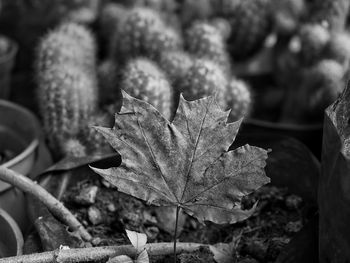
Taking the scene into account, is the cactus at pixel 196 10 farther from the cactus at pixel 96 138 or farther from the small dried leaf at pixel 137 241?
the small dried leaf at pixel 137 241

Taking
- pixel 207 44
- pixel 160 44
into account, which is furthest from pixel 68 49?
pixel 207 44

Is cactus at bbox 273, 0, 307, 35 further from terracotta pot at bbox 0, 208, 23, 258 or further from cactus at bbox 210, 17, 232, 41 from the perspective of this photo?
→ terracotta pot at bbox 0, 208, 23, 258

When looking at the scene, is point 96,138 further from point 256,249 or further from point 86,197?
point 256,249

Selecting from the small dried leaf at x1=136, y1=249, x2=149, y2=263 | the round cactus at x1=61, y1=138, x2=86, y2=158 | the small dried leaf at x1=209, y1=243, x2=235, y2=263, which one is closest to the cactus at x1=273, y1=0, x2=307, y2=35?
the round cactus at x1=61, y1=138, x2=86, y2=158

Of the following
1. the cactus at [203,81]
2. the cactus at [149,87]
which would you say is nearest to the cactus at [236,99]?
the cactus at [203,81]

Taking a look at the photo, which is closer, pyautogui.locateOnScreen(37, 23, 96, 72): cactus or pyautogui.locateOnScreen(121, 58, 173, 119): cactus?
pyautogui.locateOnScreen(121, 58, 173, 119): cactus

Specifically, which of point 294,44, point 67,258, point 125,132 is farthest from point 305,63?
point 67,258

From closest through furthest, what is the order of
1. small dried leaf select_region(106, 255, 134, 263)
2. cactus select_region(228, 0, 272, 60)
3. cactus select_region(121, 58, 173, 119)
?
small dried leaf select_region(106, 255, 134, 263) < cactus select_region(121, 58, 173, 119) < cactus select_region(228, 0, 272, 60)
